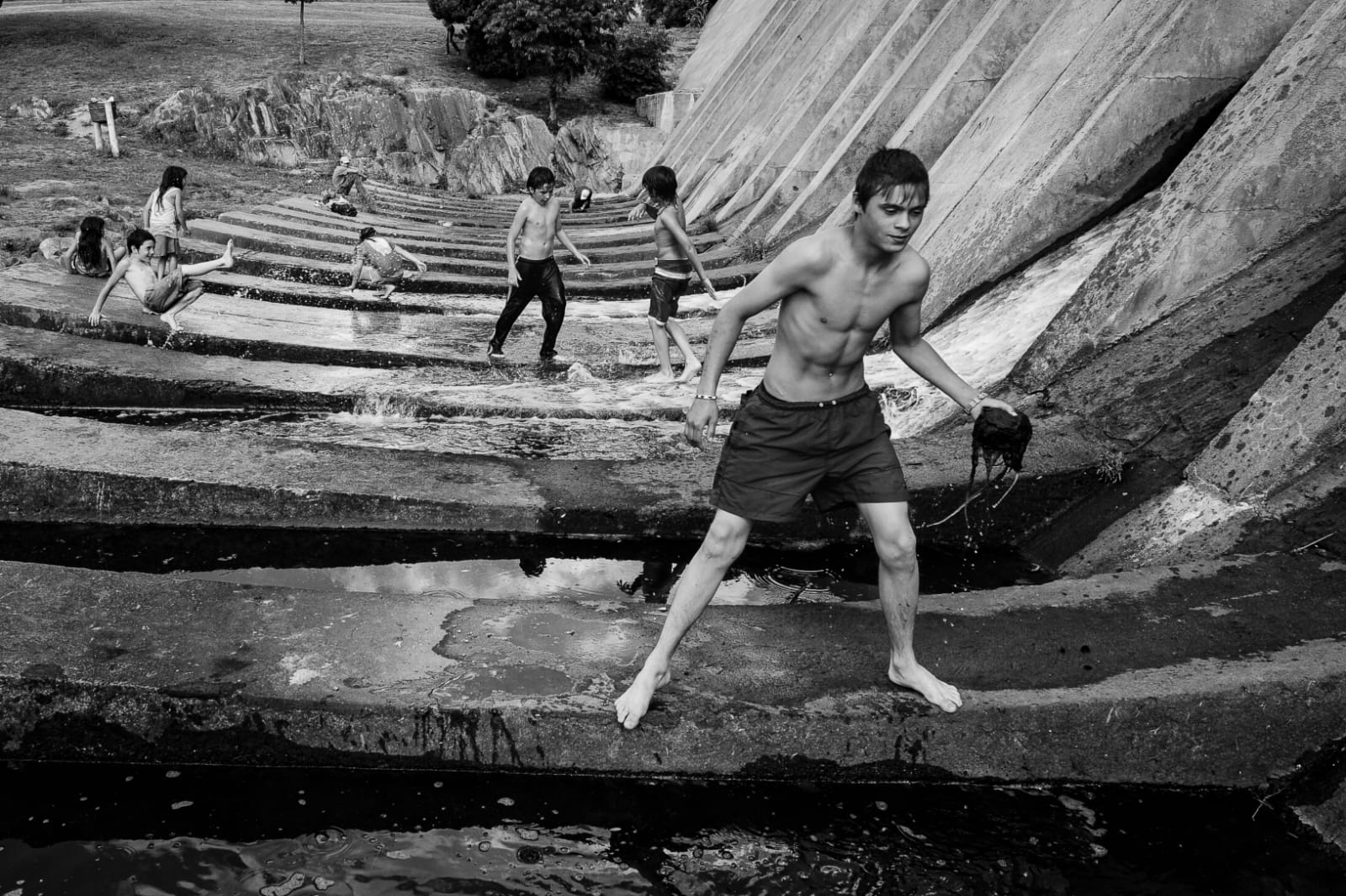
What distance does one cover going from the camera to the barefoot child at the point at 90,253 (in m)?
10.6

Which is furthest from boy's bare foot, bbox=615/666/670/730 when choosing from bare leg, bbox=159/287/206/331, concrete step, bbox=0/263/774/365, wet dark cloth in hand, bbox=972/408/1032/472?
bare leg, bbox=159/287/206/331

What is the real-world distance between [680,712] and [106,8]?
3946 cm

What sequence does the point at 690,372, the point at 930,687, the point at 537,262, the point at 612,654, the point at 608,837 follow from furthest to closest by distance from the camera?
the point at 537,262
the point at 690,372
the point at 612,654
the point at 930,687
the point at 608,837

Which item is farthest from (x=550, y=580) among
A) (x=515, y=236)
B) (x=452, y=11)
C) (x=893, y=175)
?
(x=452, y=11)

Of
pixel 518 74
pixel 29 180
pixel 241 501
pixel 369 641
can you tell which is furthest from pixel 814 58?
pixel 518 74

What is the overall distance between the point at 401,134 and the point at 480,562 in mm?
24970

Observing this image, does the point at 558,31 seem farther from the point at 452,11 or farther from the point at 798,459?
the point at 798,459

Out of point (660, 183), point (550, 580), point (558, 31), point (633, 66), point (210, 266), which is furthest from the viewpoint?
point (633, 66)

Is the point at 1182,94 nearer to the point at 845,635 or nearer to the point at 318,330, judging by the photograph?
the point at 845,635

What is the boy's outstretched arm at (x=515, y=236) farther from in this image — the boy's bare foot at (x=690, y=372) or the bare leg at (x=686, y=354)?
the boy's bare foot at (x=690, y=372)

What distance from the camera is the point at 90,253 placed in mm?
10625

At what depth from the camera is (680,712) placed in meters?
3.59

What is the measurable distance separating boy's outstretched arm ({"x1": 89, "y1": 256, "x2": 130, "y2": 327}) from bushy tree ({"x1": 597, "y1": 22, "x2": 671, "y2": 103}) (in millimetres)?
24210

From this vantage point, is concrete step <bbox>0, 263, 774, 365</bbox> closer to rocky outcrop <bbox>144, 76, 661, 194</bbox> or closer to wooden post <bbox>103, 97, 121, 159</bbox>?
wooden post <bbox>103, 97, 121, 159</bbox>
